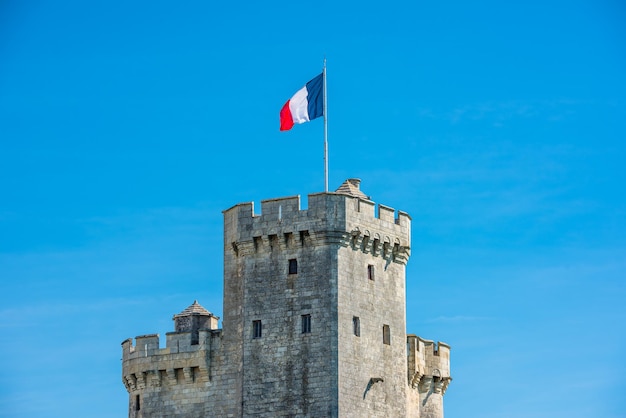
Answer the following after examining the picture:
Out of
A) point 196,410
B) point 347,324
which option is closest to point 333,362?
point 347,324

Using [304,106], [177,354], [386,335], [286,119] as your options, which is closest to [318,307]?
[386,335]

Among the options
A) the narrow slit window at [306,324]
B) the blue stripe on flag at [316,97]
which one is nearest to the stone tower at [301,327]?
the narrow slit window at [306,324]

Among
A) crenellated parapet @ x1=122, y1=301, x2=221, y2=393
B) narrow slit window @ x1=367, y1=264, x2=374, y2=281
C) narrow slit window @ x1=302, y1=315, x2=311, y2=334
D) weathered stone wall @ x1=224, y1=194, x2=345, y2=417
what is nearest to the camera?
weathered stone wall @ x1=224, y1=194, x2=345, y2=417

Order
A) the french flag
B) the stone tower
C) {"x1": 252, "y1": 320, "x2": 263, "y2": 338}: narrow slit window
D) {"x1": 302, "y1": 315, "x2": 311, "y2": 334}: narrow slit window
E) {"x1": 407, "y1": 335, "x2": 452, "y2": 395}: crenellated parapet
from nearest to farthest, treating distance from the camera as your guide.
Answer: the stone tower → {"x1": 302, "y1": 315, "x2": 311, "y2": 334}: narrow slit window → {"x1": 252, "y1": 320, "x2": 263, "y2": 338}: narrow slit window → the french flag → {"x1": 407, "y1": 335, "x2": 452, "y2": 395}: crenellated parapet

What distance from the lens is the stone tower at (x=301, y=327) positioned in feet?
271

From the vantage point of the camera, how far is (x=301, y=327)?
273 ft

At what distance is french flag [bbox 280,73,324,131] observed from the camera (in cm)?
8712

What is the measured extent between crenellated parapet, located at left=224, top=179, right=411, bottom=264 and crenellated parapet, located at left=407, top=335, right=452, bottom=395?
5064mm

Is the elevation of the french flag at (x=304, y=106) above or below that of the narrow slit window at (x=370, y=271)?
above

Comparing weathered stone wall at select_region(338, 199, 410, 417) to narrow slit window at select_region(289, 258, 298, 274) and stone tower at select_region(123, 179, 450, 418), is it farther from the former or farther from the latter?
narrow slit window at select_region(289, 258, 298, 274)

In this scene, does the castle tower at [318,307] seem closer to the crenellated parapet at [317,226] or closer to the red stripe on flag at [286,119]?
the crenellated parapet at [317,226]

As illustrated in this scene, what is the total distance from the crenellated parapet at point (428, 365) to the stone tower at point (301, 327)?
24.1 inches

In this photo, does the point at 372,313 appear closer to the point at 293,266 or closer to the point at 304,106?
the point at 293,266

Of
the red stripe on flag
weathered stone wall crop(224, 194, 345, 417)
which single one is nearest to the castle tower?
weathered stone wall crop(224, 194, 345, 417)
